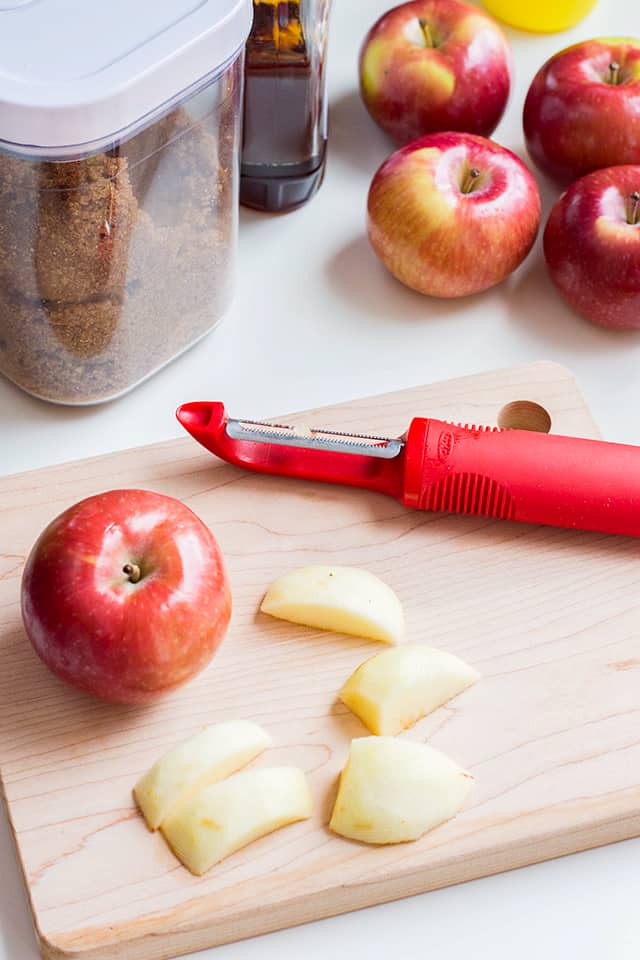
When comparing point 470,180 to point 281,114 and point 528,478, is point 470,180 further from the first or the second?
point 528,478

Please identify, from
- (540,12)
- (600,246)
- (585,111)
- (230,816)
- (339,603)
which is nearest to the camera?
(230,816)

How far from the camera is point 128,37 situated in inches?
36.2

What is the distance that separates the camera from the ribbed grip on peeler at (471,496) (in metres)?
1.02

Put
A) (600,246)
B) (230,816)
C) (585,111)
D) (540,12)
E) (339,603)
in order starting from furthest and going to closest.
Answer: (540,12)
(585,111)
(600,246)
(339,603)
(230,816)

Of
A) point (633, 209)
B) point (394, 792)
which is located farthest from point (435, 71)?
point (394, 792)

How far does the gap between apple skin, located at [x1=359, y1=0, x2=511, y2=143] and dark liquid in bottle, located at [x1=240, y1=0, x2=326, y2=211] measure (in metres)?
0.11

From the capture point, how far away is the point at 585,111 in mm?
1285

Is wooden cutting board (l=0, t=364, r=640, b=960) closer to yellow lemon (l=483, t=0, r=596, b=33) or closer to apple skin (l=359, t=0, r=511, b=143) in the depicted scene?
apple skin (l=359, t=0, r=511, b=143)

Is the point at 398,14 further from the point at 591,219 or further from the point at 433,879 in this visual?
the point at 433,879

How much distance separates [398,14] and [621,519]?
0.68m

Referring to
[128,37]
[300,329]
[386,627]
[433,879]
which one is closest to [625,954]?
[433,879]

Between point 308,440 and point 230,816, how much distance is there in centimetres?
34

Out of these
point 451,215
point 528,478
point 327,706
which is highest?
point 451,215

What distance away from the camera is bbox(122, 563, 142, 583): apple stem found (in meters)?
0.88
